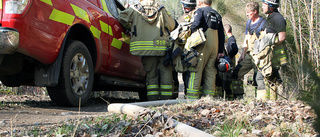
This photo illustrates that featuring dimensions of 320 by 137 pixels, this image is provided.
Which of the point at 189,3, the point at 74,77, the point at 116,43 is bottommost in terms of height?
the point at 74,77

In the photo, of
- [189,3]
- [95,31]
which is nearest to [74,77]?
[95,31]

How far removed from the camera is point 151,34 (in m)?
5.21

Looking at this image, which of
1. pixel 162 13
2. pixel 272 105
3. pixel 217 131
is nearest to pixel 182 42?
pixel 162 13

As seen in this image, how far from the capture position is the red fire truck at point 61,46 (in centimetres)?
289

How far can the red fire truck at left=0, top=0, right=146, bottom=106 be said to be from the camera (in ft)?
Result: 9.48

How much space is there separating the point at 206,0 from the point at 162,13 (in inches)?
30.2

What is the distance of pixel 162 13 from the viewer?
5.24m

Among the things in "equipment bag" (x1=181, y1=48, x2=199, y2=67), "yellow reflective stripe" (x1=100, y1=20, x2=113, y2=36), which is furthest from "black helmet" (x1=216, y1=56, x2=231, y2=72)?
"yellow reflective stripe" (x1=100, y1=20, x2=113, y2=36)

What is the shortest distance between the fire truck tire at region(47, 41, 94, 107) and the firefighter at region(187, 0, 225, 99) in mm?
1622

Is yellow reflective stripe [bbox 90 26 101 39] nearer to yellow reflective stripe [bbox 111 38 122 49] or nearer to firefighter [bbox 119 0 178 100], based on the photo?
yellow reflective stripe [bbox 111 38 122 49]

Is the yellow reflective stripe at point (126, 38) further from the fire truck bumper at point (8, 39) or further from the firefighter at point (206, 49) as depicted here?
the fire truck bumper at point (8, 39)

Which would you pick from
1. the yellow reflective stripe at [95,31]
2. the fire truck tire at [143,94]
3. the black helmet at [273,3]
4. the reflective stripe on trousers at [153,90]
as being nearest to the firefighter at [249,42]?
the black helmet at [273,3]

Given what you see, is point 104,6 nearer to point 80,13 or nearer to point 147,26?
point 147,26

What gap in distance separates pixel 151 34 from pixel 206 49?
3.18 ft
